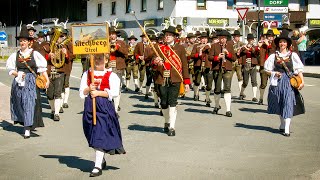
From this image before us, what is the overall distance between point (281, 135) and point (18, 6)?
68431mm

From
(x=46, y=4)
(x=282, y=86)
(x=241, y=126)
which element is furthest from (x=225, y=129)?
(x=46, y=4)

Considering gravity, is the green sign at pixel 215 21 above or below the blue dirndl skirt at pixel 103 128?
above

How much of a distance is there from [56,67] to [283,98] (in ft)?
18.1

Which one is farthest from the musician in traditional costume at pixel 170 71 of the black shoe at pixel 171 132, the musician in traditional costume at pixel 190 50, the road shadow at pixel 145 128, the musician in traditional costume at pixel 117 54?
the musician in traditional costume at pixel 190 50

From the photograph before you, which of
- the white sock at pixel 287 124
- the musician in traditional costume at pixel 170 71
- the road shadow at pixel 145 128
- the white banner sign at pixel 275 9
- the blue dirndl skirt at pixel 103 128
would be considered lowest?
the road shadow at pixel 145 128

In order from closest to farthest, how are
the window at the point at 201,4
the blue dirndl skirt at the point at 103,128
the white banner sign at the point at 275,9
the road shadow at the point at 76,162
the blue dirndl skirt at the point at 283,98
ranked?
the blue dirndl skirt at the point at 103,128
the road shadow at the point at 76,162
the blue dirndl skirt at the point at 283,98
the white banner sign at the point at 275,9
the window at the point at 201,4

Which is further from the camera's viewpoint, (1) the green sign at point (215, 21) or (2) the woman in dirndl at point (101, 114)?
(1) the green sign at point (215, 21)

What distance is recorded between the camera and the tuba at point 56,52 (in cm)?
1326

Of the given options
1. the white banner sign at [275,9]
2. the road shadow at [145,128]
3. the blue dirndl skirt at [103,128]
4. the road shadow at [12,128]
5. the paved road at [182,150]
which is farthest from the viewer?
the white banner sign at [275,9]

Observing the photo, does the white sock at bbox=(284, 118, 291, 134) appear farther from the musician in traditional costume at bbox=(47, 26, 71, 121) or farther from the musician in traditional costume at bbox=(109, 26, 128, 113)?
the musician in traditional costume at bbox=(109, 26, 128, 113)

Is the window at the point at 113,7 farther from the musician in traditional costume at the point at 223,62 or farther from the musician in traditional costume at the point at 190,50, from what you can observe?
the musician in traditional costume at the point at 223,62

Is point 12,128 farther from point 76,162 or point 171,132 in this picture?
point 76,162

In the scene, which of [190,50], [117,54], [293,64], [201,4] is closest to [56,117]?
[117,54]

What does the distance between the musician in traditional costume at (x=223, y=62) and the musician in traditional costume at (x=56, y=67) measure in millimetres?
3494
